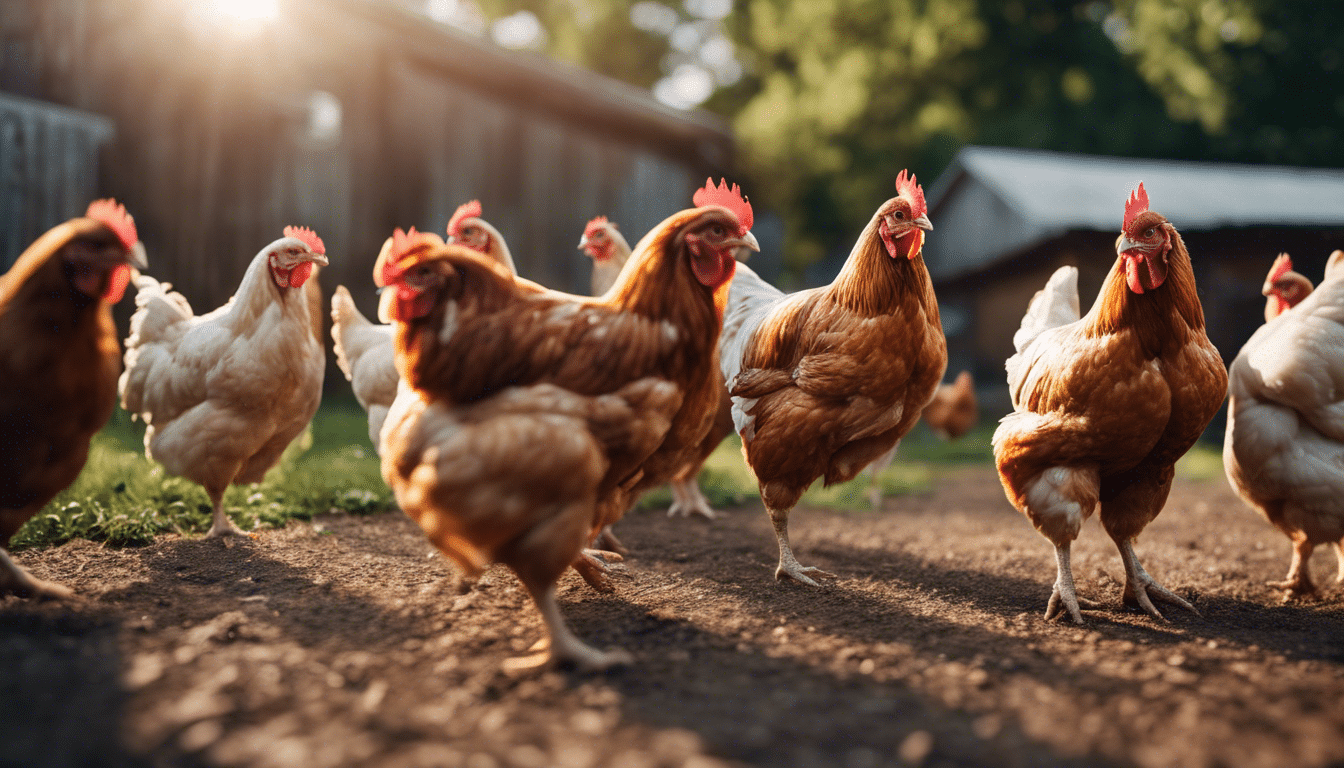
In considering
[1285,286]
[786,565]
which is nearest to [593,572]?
[786,565]

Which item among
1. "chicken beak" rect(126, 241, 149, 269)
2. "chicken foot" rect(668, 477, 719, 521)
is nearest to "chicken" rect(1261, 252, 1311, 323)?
"chicken foot" rect(668, 477, 719, 521)

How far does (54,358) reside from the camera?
2.76 meters

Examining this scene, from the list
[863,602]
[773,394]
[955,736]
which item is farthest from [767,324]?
[955,736]

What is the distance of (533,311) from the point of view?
2760 mm

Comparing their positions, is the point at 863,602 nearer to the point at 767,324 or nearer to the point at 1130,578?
the point at 1130,578

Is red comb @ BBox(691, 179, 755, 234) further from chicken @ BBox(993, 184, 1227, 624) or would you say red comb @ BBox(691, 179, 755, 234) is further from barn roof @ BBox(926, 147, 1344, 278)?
barn roof @ BBox(926, 147, 1344, 278)

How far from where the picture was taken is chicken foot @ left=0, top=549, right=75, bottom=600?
2.89 m

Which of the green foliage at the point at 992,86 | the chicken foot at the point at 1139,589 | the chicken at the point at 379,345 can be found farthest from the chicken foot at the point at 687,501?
the green foliage at the point at 992,86

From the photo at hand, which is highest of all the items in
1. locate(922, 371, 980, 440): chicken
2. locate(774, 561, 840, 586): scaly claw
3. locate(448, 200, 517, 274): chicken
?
locate(448, 200, 517, 274): chicken

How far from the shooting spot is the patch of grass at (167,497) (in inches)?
158

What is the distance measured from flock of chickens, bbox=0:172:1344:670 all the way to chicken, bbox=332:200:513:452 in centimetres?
2

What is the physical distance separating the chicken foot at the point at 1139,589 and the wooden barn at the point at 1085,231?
27.9 ft

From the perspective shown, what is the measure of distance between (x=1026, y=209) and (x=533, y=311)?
11.4m

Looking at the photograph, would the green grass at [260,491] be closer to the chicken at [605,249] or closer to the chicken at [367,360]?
the chicken at [367,360]
